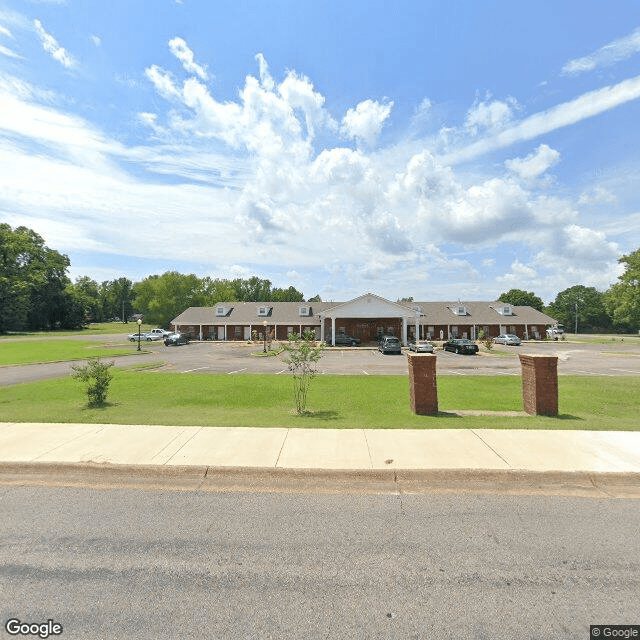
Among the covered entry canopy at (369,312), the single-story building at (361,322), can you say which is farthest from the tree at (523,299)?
the covered entry canopy at (369,312)

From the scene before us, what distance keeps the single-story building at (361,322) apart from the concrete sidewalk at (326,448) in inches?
1763

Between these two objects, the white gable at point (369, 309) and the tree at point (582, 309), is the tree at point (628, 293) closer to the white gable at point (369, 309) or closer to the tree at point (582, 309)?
the tree at point (582, 309)

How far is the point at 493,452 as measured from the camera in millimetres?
6492

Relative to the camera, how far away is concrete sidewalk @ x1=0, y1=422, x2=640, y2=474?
19.6ft

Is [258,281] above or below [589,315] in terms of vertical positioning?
above

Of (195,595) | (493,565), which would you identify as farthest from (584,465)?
(195,595)

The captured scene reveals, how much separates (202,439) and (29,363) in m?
23.9

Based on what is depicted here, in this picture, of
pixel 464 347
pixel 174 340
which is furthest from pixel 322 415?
pixel 174 340

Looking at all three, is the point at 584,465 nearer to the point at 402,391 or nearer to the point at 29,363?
the point at 402,391

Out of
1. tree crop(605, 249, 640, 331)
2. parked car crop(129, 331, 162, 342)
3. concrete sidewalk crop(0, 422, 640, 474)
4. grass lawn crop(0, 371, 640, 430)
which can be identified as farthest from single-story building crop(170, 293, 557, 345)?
concrete sidewalk crop(0, 422, 640, 474)

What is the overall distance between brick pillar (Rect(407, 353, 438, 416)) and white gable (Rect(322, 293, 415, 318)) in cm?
3894

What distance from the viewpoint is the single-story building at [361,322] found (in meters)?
52.7

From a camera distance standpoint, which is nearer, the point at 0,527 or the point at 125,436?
the point at 0,527

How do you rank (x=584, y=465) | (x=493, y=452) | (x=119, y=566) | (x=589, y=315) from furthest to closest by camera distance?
(x=589, y=315)
(x=493, y=452)
(x=584, y=465)
(x=119, y=566)
